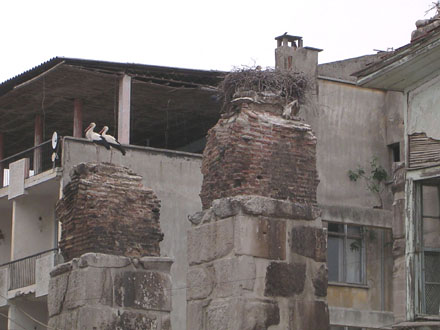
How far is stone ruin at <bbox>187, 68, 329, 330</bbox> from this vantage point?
11523mm

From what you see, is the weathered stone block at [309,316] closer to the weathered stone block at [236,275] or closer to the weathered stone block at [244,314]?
the weathered stone block at [244,314]

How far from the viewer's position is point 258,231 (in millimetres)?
11664

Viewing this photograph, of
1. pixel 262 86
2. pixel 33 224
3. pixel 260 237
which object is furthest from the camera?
pixel 33 224

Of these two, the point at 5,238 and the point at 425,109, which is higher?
the point at 5,238

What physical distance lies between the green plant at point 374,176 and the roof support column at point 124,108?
4.47 metres

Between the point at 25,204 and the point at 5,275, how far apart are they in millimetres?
1377

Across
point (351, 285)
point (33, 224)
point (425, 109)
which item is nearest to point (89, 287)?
point (425, 109)

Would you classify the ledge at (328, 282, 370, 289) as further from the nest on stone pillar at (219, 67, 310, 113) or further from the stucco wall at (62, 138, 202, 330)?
the nest on stone pillar at (219, 67, 310, 113)

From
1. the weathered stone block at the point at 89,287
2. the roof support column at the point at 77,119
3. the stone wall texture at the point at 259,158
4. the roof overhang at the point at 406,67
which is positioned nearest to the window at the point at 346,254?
the roof support column at the point at 77,119

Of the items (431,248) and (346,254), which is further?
(346,254)

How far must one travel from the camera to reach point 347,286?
2445cm

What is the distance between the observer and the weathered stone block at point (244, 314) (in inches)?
448

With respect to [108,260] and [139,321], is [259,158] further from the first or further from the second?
[139,321]

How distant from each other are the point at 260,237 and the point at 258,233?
4 cm
